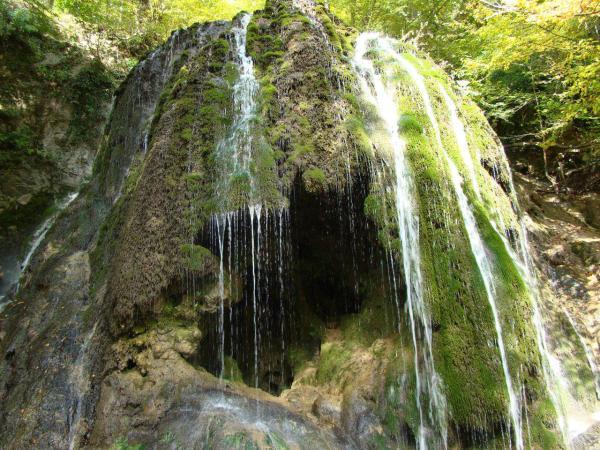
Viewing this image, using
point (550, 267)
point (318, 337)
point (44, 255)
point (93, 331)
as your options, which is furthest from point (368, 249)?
point (44, 255)

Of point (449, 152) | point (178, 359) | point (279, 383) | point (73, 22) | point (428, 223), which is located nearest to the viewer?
point (178, 359)

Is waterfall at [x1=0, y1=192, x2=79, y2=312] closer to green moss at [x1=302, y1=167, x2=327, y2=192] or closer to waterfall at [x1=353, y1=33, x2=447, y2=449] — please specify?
green moss at [x1=302, y1=167, x2=327, y2=192]

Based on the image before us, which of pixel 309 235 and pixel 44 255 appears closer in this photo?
pixel 309 235

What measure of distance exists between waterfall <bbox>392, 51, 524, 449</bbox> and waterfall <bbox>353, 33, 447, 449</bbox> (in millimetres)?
617

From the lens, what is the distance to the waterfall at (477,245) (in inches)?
182

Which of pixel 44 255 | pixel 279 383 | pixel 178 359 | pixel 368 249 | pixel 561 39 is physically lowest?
pixel 279 383

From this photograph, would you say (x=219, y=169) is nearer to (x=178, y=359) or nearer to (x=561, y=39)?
(x=178, y=359)

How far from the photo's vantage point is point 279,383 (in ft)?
19.6

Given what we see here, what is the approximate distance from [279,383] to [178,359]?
1756 millimetres

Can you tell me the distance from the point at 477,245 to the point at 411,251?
96 centimetres

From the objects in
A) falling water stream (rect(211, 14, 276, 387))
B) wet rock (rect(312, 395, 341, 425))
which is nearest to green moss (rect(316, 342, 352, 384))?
wet rock (rect(312, 395, 341, 425))

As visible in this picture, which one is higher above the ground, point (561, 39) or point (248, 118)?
point (561, 39)

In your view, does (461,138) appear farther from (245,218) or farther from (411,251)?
(245,218)

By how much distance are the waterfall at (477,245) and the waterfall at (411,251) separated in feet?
2.02
